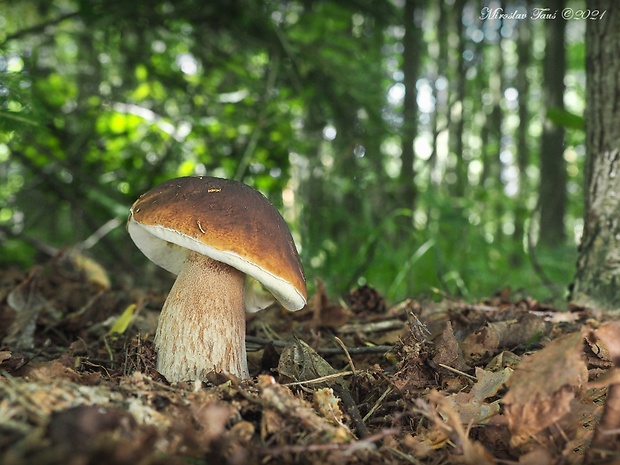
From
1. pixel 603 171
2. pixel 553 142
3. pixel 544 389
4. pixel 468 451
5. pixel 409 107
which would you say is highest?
pixel 409 107

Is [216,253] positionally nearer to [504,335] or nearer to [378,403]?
[378,403]

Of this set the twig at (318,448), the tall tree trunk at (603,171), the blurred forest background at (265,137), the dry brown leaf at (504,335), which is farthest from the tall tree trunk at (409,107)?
the twig at (318,448)

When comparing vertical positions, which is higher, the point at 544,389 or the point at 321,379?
the point at 544,389

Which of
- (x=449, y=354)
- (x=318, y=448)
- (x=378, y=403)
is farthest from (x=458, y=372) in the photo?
(x=318, y=448)

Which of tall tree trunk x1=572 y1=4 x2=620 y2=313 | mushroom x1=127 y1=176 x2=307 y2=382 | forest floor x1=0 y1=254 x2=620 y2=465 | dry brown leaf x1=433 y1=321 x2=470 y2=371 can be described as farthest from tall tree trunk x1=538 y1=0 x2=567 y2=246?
mushroom x1=127 y1=176 x2=307 y2=382

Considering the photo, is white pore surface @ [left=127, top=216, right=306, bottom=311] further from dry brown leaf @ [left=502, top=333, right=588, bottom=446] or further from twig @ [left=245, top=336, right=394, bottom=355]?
dry brown leaf @ [left=502, top=333, right=588, bottom=446]

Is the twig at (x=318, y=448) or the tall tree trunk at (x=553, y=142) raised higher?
the tall tree trunk at (x=553, y=142)

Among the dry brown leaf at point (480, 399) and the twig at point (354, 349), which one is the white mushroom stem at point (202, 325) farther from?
the dry brown leaf at point (480, 399)
